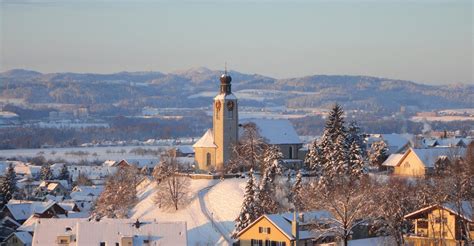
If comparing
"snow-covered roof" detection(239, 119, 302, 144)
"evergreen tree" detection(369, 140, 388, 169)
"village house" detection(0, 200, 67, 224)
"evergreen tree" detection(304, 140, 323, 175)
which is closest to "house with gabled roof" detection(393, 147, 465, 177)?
"evergreen tree" detection(369, 140, 388, 169)

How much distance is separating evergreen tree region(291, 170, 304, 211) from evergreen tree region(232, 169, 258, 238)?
3507 millimetres

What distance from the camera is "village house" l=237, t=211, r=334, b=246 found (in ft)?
184

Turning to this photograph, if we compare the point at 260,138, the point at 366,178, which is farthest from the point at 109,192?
the point at 366,178

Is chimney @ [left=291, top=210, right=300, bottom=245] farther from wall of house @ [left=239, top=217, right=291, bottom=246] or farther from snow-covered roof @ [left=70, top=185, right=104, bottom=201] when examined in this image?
snow-covered roof @ [left=70, top=185, right=104, bottom=201]

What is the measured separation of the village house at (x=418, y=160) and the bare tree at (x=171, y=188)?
17869 mm

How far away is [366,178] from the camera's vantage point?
7112 cm

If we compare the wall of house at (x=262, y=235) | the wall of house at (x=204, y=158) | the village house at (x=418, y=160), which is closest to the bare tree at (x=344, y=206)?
the wall of house at (x=262, y=235)

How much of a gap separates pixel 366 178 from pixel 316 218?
14.3m

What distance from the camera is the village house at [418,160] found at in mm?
82625

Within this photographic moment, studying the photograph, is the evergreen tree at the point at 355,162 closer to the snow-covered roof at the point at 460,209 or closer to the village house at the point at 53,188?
the snow-covered roof at the point at 460,209

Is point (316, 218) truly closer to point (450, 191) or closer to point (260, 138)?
point (450, 191)

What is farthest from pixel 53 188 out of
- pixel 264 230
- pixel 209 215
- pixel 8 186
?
pixel 264 230

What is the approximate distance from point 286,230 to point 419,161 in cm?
3083

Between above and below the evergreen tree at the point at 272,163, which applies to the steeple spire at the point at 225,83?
above
